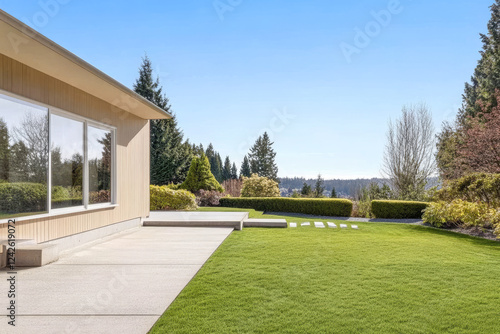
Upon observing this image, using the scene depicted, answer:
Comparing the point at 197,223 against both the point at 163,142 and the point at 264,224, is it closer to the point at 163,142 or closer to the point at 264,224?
the point at 264,224

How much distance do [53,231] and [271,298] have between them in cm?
403

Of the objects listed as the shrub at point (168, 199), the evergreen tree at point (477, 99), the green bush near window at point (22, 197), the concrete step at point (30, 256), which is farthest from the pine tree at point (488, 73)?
the concrete step at point (30, 256)

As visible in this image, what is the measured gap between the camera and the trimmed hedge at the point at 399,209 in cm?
1425

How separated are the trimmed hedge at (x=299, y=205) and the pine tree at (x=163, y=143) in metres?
9.46

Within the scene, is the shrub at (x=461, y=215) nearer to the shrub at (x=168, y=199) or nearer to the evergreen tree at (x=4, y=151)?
the shrub at (x=168, y=199)

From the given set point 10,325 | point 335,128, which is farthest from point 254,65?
point 10,325

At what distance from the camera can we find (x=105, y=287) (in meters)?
3.86

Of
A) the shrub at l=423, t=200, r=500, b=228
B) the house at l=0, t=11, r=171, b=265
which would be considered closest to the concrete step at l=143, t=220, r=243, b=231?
the house at l=0, t=11, r=171, b=265

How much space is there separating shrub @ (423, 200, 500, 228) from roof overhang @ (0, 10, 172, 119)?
8.39 m

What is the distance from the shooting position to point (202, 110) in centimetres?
1539

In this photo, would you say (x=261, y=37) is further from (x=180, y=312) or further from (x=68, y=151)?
(x=180, y=312)

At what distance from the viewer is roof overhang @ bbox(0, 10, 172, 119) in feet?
13.1

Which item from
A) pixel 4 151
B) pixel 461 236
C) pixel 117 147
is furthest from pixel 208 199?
pixel 4 151

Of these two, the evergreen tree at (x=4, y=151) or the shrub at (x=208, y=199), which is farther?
the shrub at (x=208, y=199)
